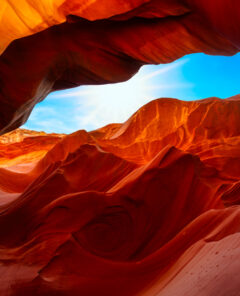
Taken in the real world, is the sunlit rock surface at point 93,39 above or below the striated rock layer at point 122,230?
above

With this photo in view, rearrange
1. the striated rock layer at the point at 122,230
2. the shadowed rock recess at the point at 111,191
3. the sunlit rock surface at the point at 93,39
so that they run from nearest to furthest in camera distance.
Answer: the striated rock layer at the point at 122,230 < the shadowed rock recess at the point at 111,191 < the sunlit rock surface at the point at 93,39

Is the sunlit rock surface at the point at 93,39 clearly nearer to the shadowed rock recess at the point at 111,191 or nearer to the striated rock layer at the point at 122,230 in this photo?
the shadowed rock recess at the point at 111,191

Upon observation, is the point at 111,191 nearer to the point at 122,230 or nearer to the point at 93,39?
the point at 122,230

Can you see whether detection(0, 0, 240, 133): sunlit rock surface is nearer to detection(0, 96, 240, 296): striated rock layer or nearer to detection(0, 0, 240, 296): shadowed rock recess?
detection(0, 0, 240, 296): shadowed rock recess

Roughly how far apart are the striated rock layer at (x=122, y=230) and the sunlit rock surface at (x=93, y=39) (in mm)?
1596

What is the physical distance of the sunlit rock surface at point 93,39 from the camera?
3250mm

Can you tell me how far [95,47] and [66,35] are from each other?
555 mm

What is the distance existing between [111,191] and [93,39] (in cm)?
277

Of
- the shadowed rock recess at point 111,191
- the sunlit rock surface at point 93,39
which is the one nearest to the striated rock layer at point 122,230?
the shadowed rock recess at point 111,191

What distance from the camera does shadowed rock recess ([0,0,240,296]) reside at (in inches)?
117

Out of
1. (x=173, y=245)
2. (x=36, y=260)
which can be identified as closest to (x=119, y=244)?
(x=173, y=245)

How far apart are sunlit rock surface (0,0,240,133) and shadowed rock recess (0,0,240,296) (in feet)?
0.06

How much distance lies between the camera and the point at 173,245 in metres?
3.46

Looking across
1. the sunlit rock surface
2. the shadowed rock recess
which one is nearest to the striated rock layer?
the shadowed rock recess
